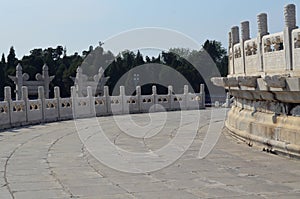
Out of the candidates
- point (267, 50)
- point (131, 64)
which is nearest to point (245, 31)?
point (267, 50)

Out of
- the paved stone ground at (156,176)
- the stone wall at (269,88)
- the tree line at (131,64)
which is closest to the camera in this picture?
the paved stone ground at (156,176)

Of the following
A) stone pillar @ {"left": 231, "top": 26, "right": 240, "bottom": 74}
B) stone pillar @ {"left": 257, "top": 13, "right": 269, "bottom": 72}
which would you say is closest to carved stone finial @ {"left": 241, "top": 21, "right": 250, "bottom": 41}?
stone pillar @ {"left": 257, "top": 13, "right": 269, "bottom": 72}

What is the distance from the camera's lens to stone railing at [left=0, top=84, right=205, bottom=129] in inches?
666

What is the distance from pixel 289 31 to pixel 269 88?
1.07 m

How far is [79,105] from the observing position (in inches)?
821

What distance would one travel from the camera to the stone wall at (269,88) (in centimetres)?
805

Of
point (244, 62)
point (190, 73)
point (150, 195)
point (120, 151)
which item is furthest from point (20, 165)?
point (190, 73)

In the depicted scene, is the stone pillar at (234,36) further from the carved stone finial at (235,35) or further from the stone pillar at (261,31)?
the stone pillar at (261,31)

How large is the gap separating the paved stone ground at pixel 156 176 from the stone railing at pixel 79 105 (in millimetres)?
6897

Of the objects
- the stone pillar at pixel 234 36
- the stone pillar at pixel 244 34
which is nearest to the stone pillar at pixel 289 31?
the stone pillar at pixel 244 34

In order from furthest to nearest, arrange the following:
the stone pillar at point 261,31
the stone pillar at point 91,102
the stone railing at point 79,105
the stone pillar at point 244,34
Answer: the stone pillar at point 91,102
the stone railing at point 79,105
the stone pillar at point 244,34
the stone pillar at point 261,31

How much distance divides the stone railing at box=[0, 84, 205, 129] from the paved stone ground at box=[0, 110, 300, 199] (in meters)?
6.90

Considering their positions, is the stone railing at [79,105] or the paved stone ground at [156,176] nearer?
the paved stone ground at [156,176]

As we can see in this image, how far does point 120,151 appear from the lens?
961 centimetres
